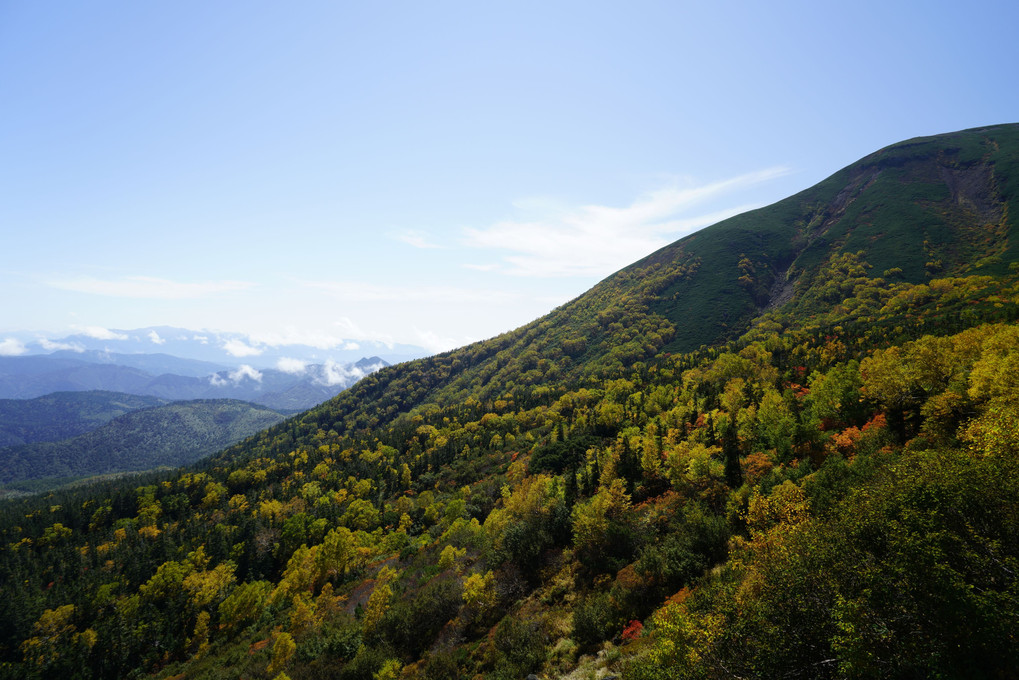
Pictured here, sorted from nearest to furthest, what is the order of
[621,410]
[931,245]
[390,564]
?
[390,564] → [621,410] → [931,245]

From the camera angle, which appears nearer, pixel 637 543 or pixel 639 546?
pixel 639 546

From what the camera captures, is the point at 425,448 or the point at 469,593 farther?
the point at 425,448

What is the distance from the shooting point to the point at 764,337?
545 feet

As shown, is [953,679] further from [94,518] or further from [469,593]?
[94,518]

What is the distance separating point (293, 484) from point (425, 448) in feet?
172

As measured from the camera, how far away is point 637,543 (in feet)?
160

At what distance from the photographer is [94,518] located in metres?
142

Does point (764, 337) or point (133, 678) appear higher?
point (764, 337)

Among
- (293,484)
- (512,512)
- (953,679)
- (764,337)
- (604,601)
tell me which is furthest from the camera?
(764,337)

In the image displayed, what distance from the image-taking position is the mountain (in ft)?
74.2

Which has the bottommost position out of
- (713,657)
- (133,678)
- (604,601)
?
(133,678)

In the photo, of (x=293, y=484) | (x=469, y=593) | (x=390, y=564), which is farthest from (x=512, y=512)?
(x=293, y=484)

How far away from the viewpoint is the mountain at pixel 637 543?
22.6 m

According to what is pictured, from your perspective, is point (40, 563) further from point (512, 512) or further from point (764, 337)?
point (764, 337)
